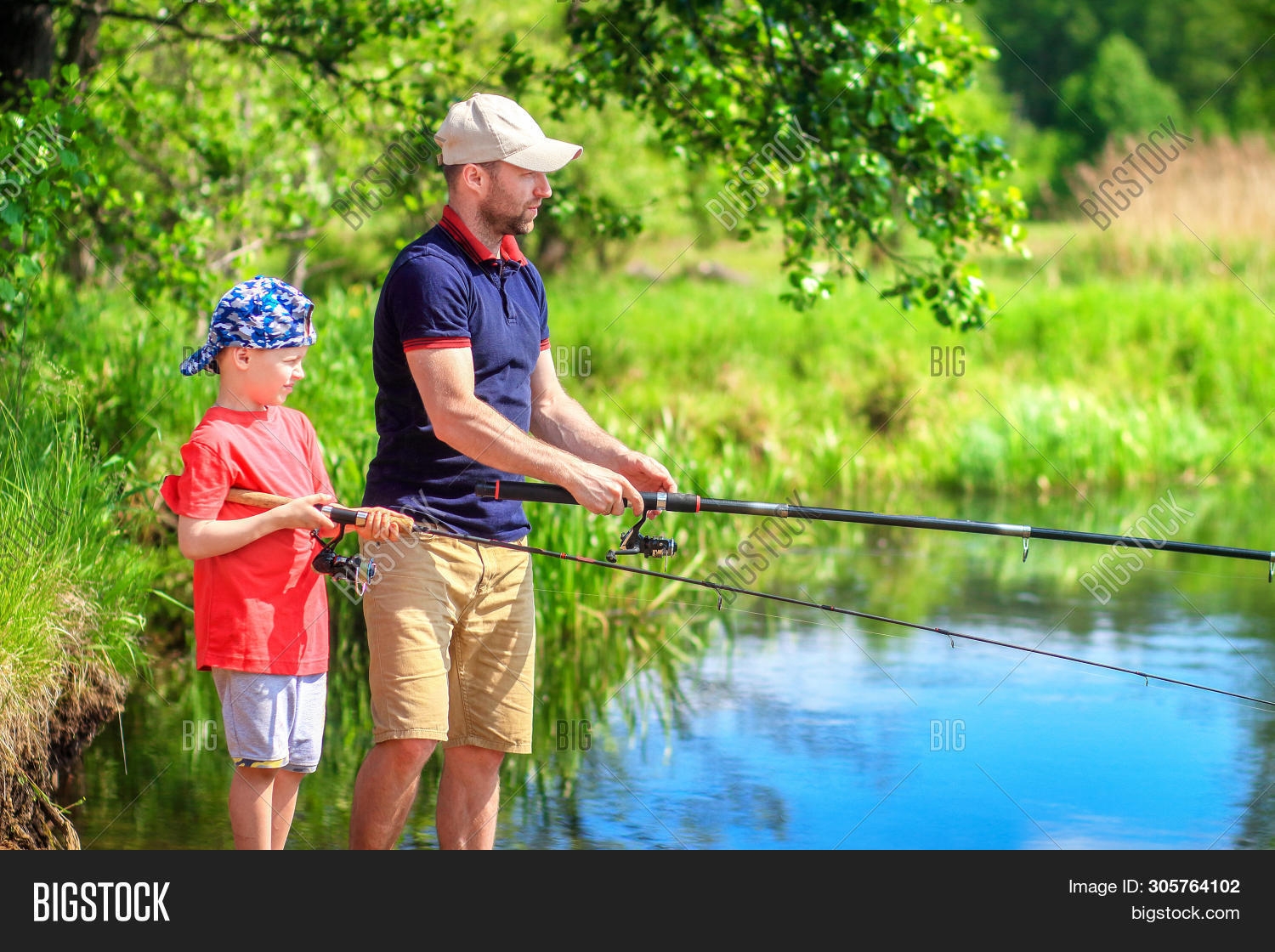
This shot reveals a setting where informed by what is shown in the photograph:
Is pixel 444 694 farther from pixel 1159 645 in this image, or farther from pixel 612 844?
pixel 1159 645

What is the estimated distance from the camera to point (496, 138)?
303cm

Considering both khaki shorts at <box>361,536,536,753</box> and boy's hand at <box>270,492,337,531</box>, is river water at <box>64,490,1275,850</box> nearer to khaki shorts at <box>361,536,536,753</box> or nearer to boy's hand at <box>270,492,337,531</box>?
khaki shorts at <box>361,536,536,753</box>

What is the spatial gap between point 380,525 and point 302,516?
0.50 feet

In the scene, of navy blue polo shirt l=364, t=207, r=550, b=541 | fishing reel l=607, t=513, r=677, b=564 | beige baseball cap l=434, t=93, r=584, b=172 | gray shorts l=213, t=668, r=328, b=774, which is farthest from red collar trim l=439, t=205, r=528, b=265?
gray shorts l=213, t=668, r=328, b=774

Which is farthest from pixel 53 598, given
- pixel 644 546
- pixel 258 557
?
pixel 644 546

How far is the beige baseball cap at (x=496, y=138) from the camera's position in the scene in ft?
9.96

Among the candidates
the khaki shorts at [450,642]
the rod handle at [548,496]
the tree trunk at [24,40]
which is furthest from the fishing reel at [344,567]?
the tree trunk at [24,40]

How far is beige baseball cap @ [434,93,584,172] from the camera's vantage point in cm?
304

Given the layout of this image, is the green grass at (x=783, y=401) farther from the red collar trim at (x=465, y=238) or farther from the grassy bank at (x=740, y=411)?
the red collar trim at (x=465, y=238)

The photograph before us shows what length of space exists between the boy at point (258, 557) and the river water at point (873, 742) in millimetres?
1066

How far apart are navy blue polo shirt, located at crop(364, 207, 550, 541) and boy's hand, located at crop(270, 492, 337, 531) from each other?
0.18 meters

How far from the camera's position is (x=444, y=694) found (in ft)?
10.1
